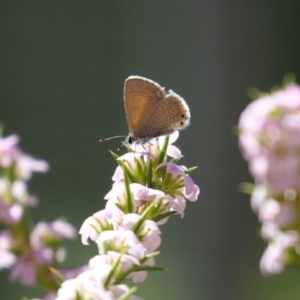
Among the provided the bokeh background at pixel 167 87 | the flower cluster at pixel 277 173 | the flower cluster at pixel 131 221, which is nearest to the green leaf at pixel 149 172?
the flower cluster at pixel 131 221

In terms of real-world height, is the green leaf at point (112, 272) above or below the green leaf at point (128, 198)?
below

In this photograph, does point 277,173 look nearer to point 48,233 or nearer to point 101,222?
point 101,222

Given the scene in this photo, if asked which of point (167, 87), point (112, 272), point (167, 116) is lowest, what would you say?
point (112, 272)

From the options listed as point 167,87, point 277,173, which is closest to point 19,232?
point 277,173

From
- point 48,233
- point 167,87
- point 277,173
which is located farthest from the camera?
point 167,87

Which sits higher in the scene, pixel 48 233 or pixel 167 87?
pixel 167 87

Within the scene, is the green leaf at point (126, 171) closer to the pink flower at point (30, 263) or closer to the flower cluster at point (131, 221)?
the flower cluster at point (131, 221)

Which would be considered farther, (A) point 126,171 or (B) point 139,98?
(B) point 139,98

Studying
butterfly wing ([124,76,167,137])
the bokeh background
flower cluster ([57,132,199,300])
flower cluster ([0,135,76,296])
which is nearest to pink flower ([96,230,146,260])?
flower cluster ([57,132,199,300])
